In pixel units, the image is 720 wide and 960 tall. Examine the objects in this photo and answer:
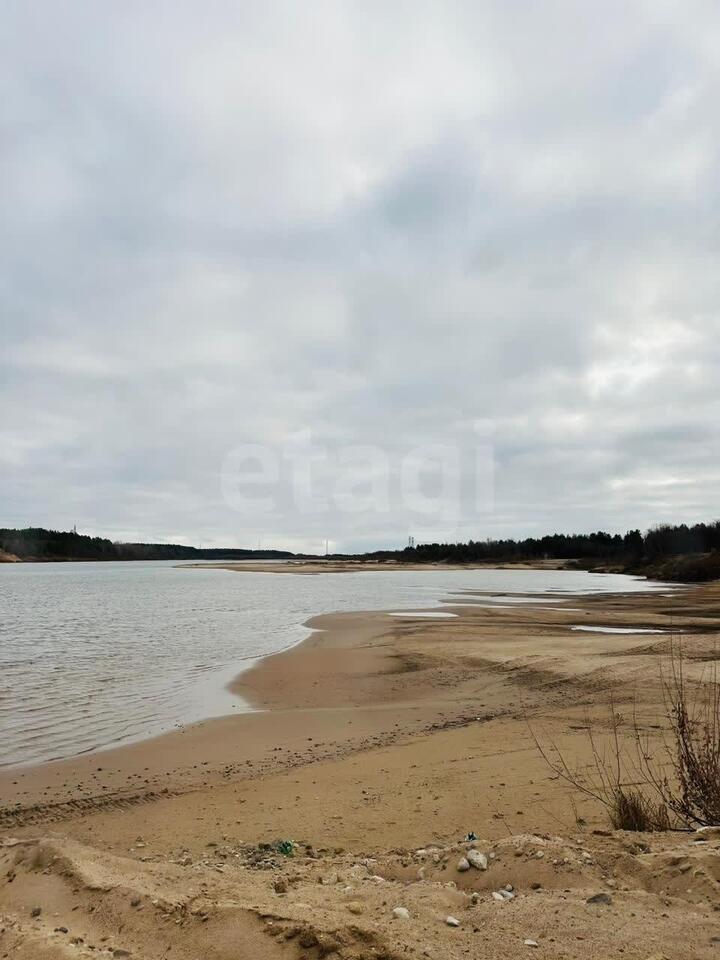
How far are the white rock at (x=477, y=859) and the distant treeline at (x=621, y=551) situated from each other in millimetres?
61366

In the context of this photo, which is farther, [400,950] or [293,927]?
[293,927]

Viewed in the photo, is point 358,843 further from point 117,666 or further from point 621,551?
point 621,551

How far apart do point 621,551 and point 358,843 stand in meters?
142

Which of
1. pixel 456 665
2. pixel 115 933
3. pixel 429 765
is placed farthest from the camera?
pixel 456 665

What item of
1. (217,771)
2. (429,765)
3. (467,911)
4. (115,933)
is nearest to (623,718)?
(429,765)

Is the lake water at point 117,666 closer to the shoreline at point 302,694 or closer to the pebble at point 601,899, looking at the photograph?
the shoreline at point 302,694

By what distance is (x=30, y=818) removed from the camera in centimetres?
650

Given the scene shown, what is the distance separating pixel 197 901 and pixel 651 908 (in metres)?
2.69

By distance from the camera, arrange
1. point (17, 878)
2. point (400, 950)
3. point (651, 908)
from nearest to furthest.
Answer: point (400, 950)
point (651, 908)
point (17, 878)

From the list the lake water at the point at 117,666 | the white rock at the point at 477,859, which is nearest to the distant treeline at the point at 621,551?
the lake water at the point at 117,666

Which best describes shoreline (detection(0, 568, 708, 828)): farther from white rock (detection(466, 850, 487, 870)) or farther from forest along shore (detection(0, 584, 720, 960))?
white rock (detection(466, 850, 487, 870))

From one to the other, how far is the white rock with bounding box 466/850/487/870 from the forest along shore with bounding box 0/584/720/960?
0.07 feet

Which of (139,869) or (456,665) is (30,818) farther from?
(456,665)

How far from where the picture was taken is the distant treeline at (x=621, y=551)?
68131 millimetres
